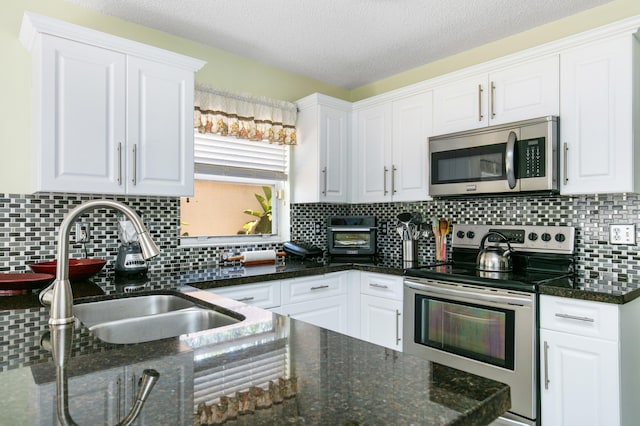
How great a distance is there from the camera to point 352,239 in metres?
3.33

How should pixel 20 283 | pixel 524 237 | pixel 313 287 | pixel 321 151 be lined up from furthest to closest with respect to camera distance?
pixel 321 151
pixel 313 287
pixel 524 237
pixel 20 283

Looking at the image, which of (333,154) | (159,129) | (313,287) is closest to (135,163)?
(159,129)

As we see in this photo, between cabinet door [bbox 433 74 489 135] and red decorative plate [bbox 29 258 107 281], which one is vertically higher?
cabinet door [bbox 433 74 489 135]

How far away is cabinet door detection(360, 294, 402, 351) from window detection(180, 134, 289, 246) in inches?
37.2

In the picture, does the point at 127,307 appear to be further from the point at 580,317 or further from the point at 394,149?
the point at 394,149

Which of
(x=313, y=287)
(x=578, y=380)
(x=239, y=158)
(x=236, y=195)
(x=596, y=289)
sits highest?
(x=239, y=158)

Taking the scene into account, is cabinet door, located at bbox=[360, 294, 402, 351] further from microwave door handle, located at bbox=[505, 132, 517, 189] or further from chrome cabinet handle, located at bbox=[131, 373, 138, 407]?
chrome cabinet handle, located at bbox=[131, 373, 138, 407]

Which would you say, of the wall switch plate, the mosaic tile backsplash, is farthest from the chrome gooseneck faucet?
the wall switch plate

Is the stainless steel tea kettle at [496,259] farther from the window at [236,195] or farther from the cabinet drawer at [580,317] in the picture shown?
the window at [236,195]

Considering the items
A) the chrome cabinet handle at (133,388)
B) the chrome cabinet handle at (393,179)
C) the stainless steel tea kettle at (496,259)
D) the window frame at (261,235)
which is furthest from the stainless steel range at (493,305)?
the chrome cabinet handle at (133,388)

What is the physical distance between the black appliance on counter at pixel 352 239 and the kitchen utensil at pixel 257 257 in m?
0.55

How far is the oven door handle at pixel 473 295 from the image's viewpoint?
6.73 ft

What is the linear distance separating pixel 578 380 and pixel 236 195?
8.10 feet

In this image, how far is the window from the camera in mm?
2961
